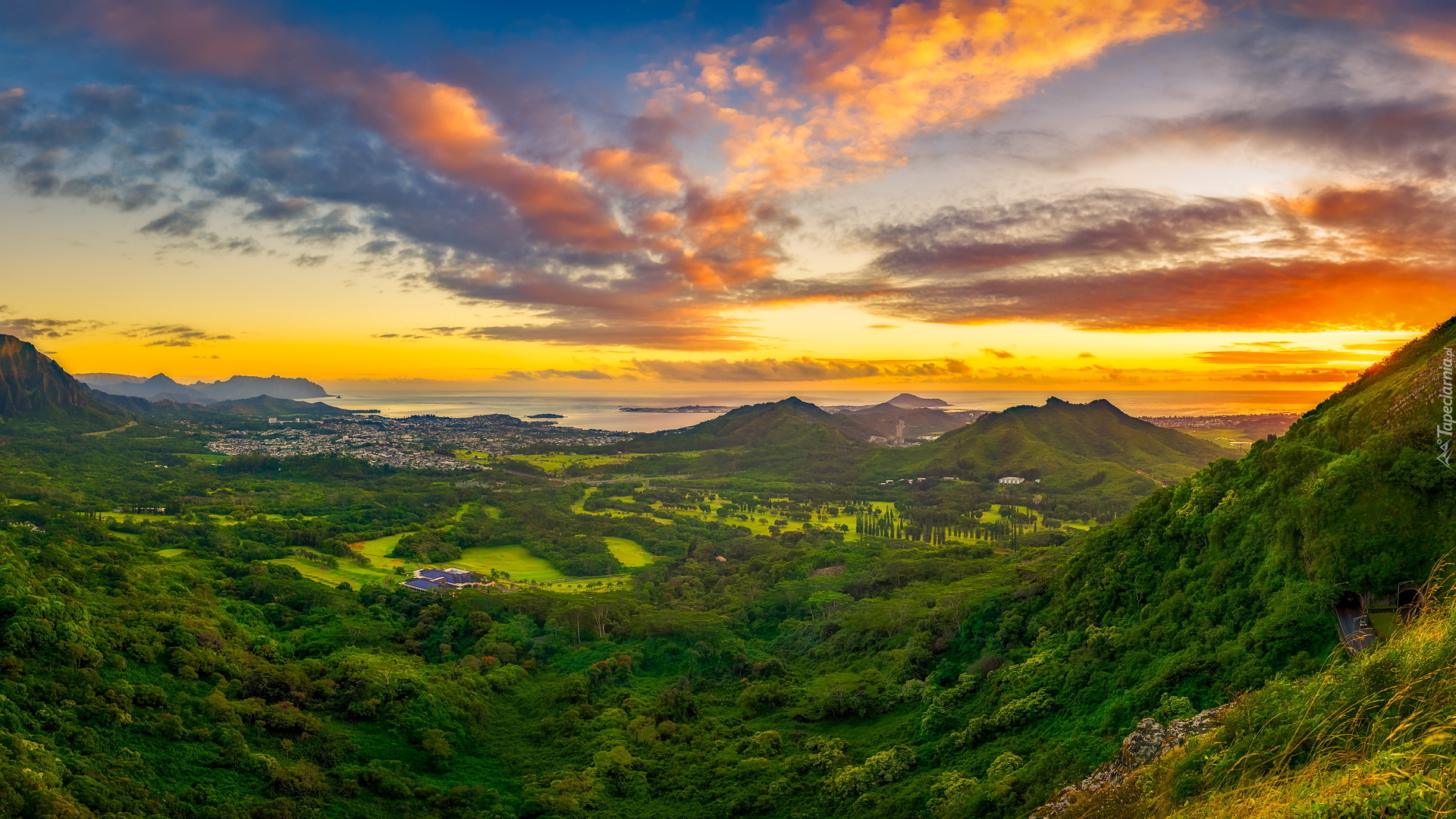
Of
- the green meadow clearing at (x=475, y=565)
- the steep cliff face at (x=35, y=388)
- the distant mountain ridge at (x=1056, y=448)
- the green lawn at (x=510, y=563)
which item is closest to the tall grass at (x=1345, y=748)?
the green meadow clearing at (x=475, y=565)

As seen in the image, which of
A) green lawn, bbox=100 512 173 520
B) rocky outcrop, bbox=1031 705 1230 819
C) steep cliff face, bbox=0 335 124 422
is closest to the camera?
rocky outcrop, bbox=1031 705 1230 819

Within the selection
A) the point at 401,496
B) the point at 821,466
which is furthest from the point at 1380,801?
the point at 821,466

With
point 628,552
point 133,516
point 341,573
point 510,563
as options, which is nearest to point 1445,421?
point 628,552

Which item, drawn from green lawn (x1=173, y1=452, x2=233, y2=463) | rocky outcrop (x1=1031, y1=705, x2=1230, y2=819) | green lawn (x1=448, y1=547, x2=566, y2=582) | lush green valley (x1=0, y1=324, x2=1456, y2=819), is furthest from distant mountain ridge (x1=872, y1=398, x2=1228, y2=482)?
green lawn (x1=173, y1=452, x2=233, y2=463)

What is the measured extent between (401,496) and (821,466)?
95.3 metres

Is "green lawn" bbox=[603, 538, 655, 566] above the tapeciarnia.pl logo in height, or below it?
below

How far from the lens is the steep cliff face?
15775cm

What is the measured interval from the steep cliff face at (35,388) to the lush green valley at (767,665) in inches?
4864

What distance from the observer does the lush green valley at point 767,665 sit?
17969mm

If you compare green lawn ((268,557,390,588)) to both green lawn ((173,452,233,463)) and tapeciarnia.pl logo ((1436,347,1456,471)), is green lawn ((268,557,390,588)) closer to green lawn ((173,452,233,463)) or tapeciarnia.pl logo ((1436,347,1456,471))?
tapeciarnia.pl logo ((1436,347,1456,471))

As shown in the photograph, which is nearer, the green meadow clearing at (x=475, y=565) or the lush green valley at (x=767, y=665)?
the lush green valley at (x=767, y=665)

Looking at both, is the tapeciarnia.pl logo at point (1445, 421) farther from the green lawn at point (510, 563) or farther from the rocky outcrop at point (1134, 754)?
the green lawn at point (510, 563)

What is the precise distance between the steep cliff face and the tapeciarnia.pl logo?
8926 inches

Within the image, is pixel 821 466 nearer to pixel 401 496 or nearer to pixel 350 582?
pixel 401 496
